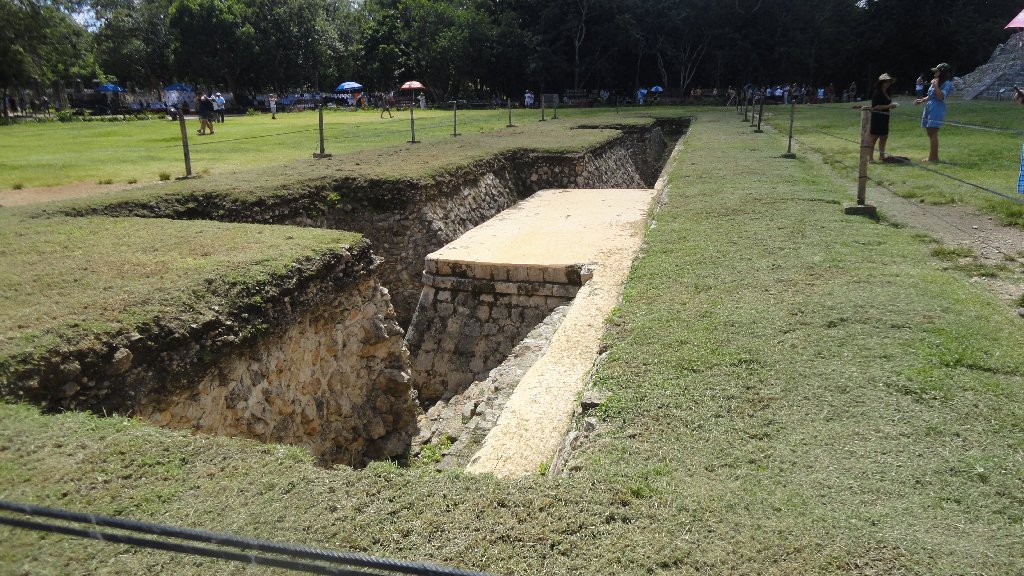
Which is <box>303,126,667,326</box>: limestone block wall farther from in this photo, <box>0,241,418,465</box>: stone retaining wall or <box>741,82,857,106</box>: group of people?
<box>741,82,857,106</box>: group of people

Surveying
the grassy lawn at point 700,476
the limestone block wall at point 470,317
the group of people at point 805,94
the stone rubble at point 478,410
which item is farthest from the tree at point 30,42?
the group of people at point 805,94

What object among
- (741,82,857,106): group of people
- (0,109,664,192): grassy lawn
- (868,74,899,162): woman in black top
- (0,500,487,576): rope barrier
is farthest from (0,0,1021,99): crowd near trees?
(0,500,487,576): rope barrier

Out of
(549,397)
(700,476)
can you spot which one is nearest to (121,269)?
(549,397)

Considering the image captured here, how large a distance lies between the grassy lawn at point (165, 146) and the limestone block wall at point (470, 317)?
448 centimetres

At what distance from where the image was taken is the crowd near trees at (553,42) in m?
44.6

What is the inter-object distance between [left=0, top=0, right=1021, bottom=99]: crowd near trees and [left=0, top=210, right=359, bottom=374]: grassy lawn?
41098mm

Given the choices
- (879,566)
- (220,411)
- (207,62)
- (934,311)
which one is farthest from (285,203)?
(207,62)

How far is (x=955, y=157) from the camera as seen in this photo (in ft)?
41.9

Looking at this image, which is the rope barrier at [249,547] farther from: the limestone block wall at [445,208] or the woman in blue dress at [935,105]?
the woman in blue dress at [935,105]

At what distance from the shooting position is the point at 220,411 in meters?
5.13

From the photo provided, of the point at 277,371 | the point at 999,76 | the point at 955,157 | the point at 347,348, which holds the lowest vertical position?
the point at 347,348

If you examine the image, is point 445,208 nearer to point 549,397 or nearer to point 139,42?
point 549,397

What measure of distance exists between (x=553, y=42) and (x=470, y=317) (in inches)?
1618

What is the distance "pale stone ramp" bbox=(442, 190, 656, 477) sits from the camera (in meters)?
4.79
